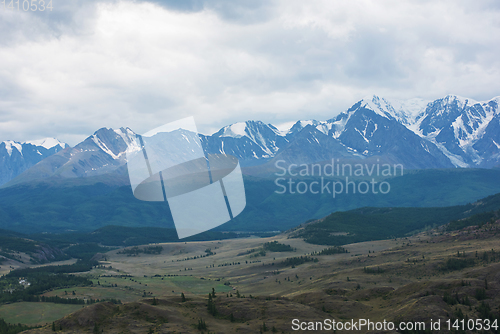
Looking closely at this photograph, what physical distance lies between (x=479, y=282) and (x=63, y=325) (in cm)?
5437

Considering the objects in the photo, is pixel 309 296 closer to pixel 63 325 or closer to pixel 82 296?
pixel 63 325

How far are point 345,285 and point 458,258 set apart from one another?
26716 mm

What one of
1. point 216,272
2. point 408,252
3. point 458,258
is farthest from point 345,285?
point 216,272

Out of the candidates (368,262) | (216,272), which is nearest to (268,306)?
(368,262)

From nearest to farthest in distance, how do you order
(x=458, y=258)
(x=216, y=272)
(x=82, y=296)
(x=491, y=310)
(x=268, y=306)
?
1. (x=491, y=310)
2. (x=268, y=306)
3. (x=458, y=258)
4. (x=82, y=296)
5. (x=216, y=272)

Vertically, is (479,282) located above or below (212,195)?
below

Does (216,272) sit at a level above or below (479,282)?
below

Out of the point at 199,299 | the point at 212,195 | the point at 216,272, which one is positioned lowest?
the point at 216,272

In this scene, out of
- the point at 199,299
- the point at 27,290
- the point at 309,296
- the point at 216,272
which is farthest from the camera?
the point at 216,272

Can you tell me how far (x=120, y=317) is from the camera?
5338 cm

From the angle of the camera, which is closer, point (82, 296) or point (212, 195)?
point (212, 195)

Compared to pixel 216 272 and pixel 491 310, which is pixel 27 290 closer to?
pixel 216 272

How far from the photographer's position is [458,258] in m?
92.8

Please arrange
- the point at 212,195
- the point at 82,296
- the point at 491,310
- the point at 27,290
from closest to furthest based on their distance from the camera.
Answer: the point at 491,310 < the point at 212,195 < the point at 82,296 < the point at 27,290
